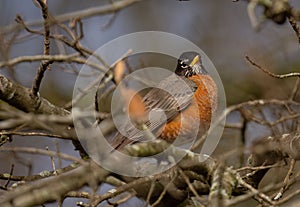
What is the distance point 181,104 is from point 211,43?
2.49 m

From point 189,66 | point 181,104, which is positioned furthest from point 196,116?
point 189,66

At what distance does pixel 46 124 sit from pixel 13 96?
994 mm

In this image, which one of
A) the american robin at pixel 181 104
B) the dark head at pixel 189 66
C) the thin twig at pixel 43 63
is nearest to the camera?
the thin twig at pixel 43 63

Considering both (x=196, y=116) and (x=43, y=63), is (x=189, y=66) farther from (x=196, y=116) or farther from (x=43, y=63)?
(x=43, y=63)

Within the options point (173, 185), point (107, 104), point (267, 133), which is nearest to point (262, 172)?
point (267, 133)

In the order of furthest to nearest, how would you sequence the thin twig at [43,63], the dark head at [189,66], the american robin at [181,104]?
the dark head at [189,66] → the american robin at [181,104] → the thin twig at [43,63]

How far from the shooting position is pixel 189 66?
5.84 meters

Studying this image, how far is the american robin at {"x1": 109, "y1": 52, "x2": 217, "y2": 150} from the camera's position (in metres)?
4.86

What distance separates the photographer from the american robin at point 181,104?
486 cm

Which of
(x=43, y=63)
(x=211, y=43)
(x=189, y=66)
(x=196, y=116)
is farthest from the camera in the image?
(x=211, y=43)

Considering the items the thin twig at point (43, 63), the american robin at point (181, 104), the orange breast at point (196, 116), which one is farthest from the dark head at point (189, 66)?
the thin twig at point (43, 63)

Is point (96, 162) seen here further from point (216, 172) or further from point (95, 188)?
point (216, 172)

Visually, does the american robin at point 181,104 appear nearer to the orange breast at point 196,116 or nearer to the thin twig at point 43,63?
the orange breast at point 196,116

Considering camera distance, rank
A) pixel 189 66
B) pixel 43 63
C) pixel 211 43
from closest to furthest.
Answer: pixel 43 63 < pixel 189 66 < pixel 211 43
